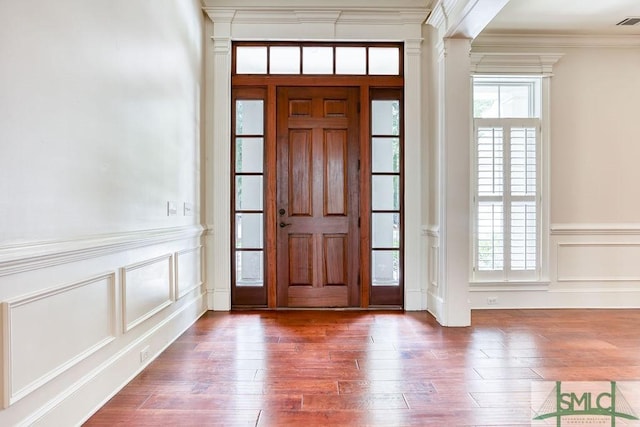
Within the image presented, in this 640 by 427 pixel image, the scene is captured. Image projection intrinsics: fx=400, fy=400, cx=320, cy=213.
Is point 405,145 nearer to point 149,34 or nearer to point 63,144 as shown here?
point 149,34

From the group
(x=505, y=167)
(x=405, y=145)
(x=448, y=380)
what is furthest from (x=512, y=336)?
(x=405, y=145)

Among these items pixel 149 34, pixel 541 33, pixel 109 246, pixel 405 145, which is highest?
pixel 541 33

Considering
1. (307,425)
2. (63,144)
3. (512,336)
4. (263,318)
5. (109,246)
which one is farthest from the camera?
(263,318)

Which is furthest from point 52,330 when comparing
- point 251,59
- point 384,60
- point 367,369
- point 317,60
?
point 384,60

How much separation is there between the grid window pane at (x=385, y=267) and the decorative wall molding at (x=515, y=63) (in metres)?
2.10

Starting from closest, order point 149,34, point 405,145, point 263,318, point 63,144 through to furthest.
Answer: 1. point 63,144
2. point 149,34
3. point 263,318
4. point 405,145

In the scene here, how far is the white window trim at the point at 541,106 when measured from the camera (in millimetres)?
4113

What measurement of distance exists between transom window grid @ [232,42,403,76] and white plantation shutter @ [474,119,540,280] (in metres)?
1.17

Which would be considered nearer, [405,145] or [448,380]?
[448,380]

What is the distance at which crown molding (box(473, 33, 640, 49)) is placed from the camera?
4.16 metres

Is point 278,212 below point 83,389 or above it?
above

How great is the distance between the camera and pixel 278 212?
13.6 ft

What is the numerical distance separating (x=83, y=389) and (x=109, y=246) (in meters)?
0.70

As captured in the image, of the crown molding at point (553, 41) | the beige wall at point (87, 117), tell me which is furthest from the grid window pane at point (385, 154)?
the beige wall at point (87, 117)
